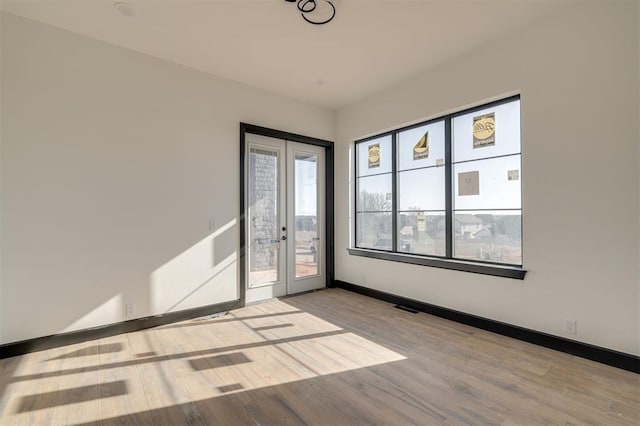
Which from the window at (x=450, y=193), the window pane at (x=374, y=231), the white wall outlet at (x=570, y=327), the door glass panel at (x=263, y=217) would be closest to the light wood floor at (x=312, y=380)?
the white wall outlet at (x=570, y=327)

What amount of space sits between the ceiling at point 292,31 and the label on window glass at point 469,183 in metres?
1.41

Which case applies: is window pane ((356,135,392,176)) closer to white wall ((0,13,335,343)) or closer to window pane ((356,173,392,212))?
window pane ((356,173,392,212))

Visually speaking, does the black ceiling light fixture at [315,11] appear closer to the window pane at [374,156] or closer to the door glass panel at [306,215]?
the window pane at [374,156]

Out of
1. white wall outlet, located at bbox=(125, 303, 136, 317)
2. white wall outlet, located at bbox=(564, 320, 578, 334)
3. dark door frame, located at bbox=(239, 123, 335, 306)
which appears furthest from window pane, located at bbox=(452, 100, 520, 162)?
white wall outlet, located at bbox=(125, 303, 136, 317)

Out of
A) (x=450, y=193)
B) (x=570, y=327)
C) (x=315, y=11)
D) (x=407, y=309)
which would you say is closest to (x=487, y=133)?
(x=450, y=193)

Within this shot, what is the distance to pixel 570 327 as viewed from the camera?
106 inches

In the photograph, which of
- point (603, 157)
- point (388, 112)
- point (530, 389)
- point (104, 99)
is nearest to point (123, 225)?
point (104, 99)

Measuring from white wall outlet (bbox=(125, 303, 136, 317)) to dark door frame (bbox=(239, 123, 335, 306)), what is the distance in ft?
4.16

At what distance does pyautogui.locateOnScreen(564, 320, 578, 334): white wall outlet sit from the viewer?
2672mm

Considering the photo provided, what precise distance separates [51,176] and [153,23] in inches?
70.7

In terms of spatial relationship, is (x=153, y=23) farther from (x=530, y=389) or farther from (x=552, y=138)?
(x=530, y=389)

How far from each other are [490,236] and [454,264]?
52cm

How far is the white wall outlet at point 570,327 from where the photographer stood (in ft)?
8.77

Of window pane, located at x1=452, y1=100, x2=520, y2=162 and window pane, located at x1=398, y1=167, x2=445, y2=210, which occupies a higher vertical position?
window pane, located at x1=452, y1=100, x2=520, y2=162
